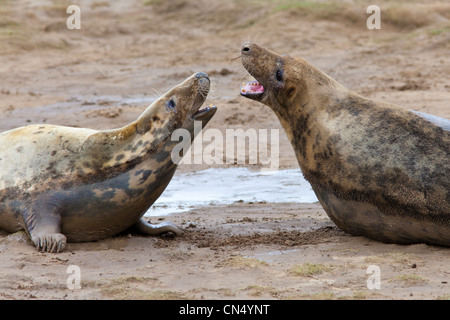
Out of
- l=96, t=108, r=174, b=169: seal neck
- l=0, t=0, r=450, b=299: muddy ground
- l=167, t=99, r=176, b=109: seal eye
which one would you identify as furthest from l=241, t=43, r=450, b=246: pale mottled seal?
l=96, t=108, r=174, b=169: seal neck

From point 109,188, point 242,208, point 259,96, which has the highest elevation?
point 259,96

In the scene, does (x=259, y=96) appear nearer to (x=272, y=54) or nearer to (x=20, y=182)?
(x=272, y=54)

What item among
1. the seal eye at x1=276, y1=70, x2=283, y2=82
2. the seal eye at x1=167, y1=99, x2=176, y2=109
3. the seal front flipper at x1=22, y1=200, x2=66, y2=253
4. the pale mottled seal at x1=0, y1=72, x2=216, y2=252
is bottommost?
the seal front flipper at x1=22, y1=200, x2=66, y2=253

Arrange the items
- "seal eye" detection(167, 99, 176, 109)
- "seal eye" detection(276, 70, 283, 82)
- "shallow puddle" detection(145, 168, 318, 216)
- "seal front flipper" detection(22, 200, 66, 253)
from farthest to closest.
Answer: "shallow puddle" detection(145, 168, 318, 216) → "seal eye" detection(276, 70, 283, 82) → "seal eye" detection(167, 99, 176, 109) → "seal front flipper" detection(22, 200, 66, 253)

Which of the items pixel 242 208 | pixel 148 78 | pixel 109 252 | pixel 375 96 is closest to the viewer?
pixel 109 252

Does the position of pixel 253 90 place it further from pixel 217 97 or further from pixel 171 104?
pixel 217 97

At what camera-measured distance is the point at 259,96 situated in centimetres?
675

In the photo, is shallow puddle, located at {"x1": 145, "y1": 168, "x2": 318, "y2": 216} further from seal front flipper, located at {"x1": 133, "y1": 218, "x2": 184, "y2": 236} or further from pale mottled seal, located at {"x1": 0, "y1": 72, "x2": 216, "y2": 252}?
pale mottled seal, located at {"x1": 0, "y1": 72, "x2": 216, "y2": 252}

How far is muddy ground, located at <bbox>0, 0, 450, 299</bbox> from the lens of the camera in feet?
17.1

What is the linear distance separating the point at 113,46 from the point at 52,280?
13949mm

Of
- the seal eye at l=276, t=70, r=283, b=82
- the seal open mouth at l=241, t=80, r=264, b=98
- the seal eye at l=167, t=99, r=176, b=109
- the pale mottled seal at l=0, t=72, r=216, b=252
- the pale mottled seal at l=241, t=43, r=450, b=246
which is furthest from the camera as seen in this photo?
the seal open mouth at l=241, t=80, r=264, b=98

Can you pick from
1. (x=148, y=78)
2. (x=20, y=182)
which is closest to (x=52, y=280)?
(x=20, y=182)

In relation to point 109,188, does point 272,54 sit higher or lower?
higher

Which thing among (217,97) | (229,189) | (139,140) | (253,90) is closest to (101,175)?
(139,140)
